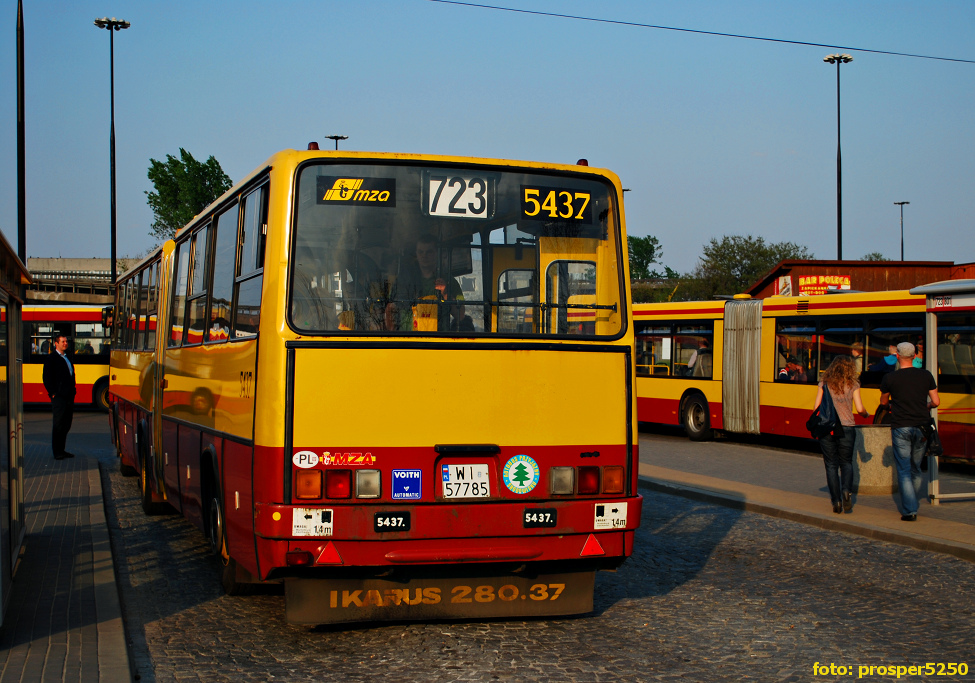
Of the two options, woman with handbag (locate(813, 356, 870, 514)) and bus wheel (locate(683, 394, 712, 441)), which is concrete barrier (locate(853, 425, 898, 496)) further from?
bus wheel (locate(683, 394, 712, 441))

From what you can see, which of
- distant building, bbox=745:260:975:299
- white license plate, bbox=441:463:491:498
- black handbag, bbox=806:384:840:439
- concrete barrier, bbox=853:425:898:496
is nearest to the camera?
white license plate, bbox=441:463:491:498

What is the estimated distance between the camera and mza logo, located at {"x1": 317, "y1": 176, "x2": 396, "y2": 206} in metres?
6.30

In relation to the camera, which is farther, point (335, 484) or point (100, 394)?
point (100, 394)

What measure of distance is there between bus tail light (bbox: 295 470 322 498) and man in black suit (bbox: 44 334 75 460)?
11.9 m

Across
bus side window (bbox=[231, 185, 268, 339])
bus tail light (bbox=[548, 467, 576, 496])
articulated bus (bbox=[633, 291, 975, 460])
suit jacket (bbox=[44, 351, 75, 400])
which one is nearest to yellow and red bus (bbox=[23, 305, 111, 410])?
suit jacket (bbox=[44, 351, 75, 400])

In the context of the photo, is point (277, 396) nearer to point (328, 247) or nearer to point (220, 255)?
point (328, 247)

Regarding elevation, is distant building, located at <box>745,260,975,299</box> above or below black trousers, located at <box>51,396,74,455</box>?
above

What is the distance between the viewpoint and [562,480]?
6.39 metres

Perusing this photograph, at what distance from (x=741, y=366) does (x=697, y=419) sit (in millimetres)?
1852

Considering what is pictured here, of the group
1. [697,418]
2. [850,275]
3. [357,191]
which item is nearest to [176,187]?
[850,275]

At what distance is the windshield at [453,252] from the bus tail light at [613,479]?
0.87 meters

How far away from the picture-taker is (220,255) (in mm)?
7836

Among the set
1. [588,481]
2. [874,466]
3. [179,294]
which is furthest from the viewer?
[874,466]

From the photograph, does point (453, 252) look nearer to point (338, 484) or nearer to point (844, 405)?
point (338, 484)
